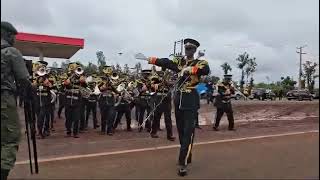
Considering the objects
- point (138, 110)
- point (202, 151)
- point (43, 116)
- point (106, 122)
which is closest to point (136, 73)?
point (138, 110)

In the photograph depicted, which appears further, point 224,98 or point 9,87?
point 224,98

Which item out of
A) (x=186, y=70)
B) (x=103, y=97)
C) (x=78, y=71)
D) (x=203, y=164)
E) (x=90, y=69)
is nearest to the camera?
(x=186, y=70)

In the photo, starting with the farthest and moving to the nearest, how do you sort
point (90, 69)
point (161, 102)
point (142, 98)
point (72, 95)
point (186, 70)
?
point (90, 69) → point (142, 98) → point (72, 95) → point (161, 102) → point (186, 70)

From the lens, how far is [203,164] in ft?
28.1

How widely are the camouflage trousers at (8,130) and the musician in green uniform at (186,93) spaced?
2.83 m

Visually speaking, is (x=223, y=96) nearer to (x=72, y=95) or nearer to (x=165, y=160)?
(x=72, y=95)

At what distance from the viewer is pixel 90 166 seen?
27.7 ft

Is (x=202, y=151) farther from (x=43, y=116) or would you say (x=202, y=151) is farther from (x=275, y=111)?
(x=275, y=111)

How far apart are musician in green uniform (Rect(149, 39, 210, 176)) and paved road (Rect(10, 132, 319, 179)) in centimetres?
39

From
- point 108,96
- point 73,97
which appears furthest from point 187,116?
point 108,96

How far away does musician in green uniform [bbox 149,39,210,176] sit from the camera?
7.71 meters

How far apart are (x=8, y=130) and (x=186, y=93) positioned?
10.6ft

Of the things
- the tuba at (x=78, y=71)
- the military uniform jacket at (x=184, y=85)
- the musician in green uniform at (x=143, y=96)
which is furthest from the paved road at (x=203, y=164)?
the musician in green uniform at (x=143, y=96)

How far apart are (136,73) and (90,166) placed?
8.34m
